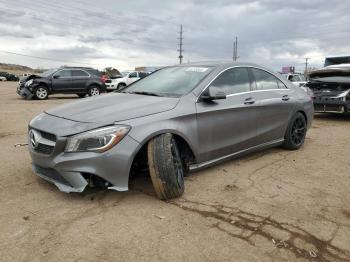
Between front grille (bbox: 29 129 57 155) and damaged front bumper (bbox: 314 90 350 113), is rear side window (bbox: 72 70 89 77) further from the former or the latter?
front grille (bbox: 29 129 57 155)

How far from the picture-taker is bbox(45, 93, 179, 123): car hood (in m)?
3.89

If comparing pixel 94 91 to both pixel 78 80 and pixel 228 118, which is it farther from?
pixel 228 118

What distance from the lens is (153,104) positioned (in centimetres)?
420

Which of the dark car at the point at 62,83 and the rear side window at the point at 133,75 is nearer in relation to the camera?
the dark car at the point at 62,83

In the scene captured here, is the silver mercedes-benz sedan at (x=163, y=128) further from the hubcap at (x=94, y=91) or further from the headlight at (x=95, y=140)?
the hubcap at (x=94, y=91)

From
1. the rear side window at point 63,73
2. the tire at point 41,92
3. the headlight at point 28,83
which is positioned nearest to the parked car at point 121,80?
the rear side window at point 63,73

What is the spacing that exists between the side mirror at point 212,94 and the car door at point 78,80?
15.0m

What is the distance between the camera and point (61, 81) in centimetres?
1823

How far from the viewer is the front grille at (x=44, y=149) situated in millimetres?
3842

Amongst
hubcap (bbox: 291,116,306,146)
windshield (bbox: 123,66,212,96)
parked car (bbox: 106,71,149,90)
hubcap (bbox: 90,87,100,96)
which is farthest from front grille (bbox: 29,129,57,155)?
parked car (bbox: 106,71,149,90)

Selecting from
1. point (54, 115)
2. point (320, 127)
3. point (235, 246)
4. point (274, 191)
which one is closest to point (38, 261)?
point (235, 246)

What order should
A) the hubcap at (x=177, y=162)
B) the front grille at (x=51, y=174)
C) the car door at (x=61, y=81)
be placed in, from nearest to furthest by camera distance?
the front grille at (x=51, y=174) → the hubcap at (x=177, y=162) → the car door at (x=61, y=81)

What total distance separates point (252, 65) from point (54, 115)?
2964 millimetres

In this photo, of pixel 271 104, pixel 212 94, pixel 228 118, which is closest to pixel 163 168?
pixel 212 94
